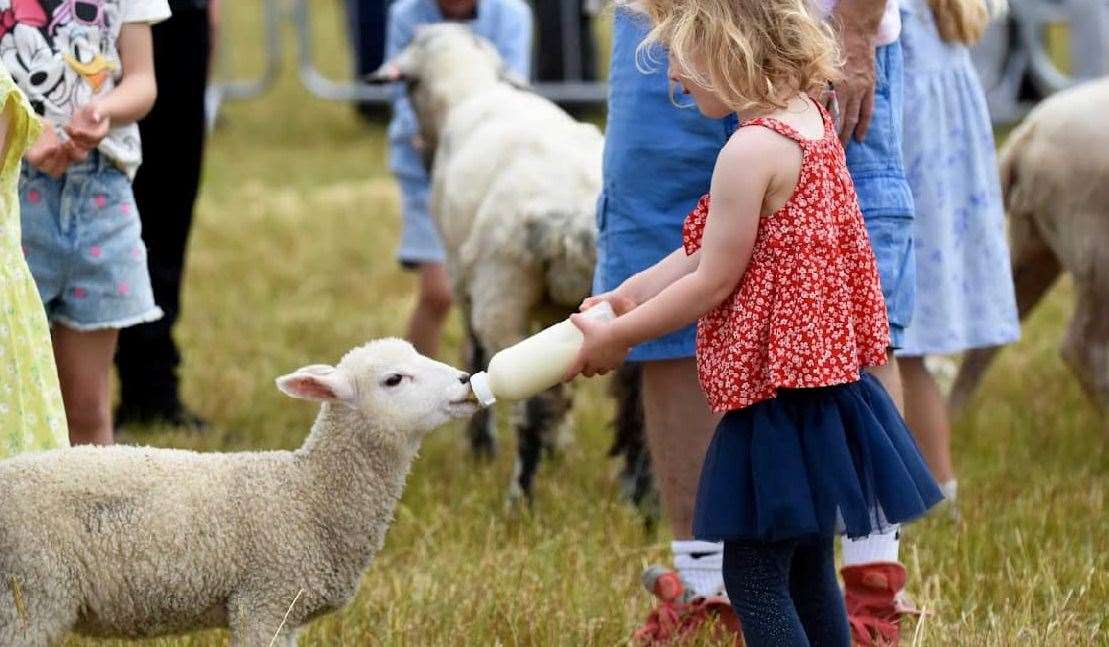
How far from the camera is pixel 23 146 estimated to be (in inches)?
121

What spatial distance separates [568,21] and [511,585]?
32.1 ft

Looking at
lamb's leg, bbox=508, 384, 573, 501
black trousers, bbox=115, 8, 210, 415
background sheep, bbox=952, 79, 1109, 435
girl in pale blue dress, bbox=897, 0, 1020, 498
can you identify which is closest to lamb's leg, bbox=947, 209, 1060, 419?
background sheep, bbox=952, 79, 1109, 435

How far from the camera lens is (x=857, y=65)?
3135 millimetres

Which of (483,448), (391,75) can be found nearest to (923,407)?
(483,448)

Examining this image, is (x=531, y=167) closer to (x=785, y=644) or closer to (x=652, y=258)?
(x=652, y=258)

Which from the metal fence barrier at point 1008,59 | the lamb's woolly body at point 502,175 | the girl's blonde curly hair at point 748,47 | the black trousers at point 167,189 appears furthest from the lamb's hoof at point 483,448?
the metal fence barrier at point 1008,59

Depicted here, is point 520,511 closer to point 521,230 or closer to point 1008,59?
point 521,230

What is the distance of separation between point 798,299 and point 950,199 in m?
1.55

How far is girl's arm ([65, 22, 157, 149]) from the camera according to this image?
3357 millimetres

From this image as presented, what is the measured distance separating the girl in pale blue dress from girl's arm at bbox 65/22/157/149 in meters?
1.77

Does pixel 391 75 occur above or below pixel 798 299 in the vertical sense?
below

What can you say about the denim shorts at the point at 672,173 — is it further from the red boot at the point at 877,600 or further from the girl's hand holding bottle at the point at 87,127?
the girl's hand holding bottle at the point at 87,127

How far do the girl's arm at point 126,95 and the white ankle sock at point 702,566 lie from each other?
1467 millimetres

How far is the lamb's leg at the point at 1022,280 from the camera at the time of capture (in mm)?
5035
